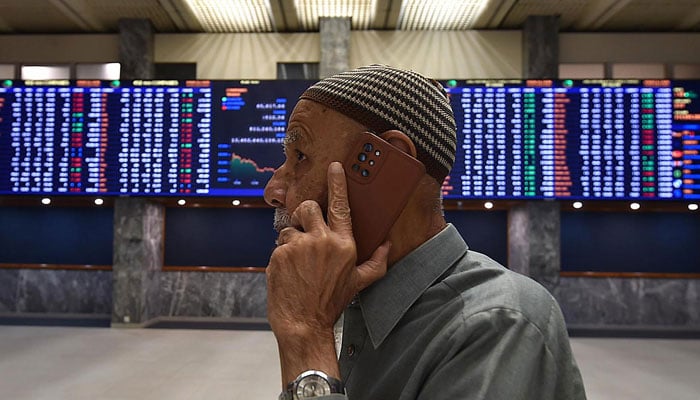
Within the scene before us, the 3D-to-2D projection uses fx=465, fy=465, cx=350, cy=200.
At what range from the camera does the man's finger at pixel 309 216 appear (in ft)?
2.04

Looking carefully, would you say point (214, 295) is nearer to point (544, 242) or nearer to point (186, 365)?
point (186, 365)

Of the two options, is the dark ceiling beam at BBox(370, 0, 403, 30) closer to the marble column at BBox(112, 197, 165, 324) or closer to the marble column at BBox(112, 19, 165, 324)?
the marble column at BBox(112, 19, 165, 324)

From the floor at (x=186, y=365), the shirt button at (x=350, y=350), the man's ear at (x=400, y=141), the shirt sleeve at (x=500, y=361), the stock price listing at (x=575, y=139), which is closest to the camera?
the shirt sleeve at (x=500, y=361)

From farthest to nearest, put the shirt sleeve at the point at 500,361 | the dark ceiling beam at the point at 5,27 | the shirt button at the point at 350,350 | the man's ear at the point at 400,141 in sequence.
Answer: the dark ceiling beam at the point at 5,27, the shirt button at the point at 350,350, the man's ear at the point at 400,141, the shirt sleeve at the point at 500,361

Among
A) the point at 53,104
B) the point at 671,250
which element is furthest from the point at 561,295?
the point at 53,104

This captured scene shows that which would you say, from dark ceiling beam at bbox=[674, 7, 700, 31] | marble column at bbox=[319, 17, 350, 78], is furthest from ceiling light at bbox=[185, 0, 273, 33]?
dark ceiling beam at bbox=[674, 7, 700, 31]

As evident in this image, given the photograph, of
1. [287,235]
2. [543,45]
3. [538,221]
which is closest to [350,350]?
[287,235]

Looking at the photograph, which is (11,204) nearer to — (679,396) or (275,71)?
(275,71)

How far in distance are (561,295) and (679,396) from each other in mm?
2483

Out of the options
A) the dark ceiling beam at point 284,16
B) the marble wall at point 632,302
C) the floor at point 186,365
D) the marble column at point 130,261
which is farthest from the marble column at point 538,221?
the marble column at point 130,261

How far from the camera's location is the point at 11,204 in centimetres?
633

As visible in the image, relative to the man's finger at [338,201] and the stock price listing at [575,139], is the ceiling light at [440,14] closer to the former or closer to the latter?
the stock price listing at [575,139]

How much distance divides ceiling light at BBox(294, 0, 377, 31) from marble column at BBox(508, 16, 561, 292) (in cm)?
200

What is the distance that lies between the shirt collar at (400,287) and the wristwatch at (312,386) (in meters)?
0.13
